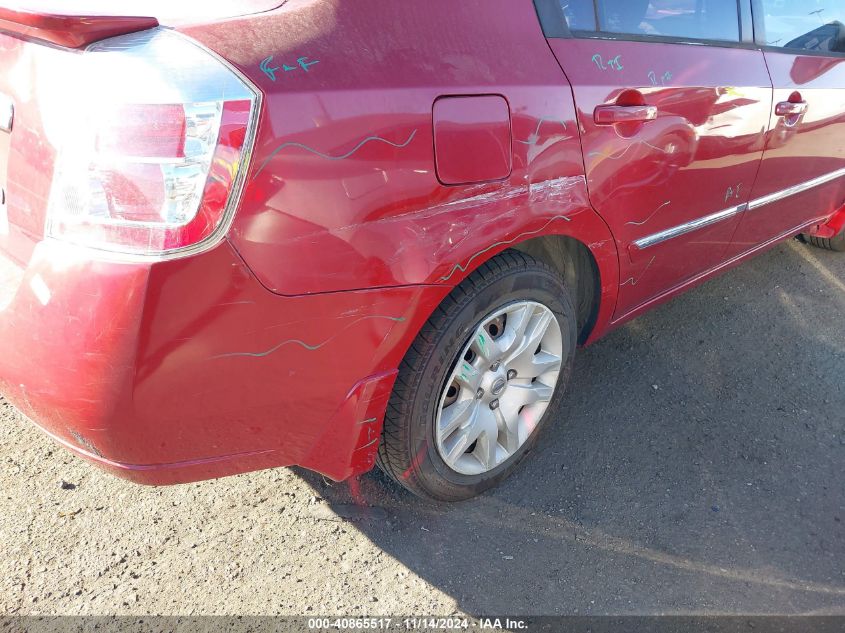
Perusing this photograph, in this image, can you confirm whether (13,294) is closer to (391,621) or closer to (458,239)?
(458,239)

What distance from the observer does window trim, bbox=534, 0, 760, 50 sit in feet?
5.97

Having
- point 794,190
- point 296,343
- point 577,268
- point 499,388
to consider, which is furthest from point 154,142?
point 794,190

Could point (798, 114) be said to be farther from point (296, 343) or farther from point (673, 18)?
point (296, 343)

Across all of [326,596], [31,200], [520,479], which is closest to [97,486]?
[326,596]

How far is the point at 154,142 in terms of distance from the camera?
3.98 ft

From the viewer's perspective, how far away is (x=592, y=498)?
218 centimetres

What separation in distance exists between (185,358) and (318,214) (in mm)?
388

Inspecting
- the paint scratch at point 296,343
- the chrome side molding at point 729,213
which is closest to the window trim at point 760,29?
the chrome side molding at point 729,213

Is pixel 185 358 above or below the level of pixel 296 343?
above

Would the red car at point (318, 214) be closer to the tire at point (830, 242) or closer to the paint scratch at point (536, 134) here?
the paint scratch at point (536, 134)

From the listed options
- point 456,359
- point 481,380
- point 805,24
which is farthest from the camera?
point 805,24

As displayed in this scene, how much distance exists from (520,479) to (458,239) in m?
1.01

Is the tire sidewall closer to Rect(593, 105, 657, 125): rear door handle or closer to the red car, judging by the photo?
the red car

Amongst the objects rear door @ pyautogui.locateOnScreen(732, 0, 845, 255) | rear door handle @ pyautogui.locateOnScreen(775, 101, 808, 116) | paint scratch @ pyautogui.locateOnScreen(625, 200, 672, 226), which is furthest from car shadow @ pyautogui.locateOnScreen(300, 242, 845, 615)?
rear door handle @ pyautogui.locateOnScreen(775, 101, 808, 116)
